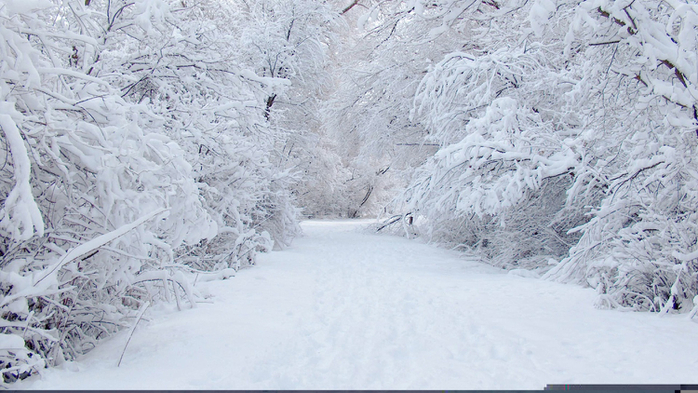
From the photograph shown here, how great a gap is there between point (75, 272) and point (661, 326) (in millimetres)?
4629

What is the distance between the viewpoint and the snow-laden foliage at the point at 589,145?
148 inches

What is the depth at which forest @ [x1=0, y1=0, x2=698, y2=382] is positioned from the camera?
276 centimetres

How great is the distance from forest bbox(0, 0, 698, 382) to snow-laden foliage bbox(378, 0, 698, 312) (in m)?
0.03

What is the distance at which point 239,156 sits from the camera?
24.0 ft

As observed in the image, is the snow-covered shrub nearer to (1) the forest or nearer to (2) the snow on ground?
(1) the forest

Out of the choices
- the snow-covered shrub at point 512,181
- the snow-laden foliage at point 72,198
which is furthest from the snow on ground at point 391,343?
the snow-covered shrub at point 512,181

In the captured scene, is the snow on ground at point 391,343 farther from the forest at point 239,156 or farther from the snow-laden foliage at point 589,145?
the snow-laden foliage at point 589,145

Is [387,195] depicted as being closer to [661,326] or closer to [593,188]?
[593,188]

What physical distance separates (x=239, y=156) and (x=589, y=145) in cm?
534

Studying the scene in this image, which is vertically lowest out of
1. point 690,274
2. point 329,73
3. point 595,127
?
point 690,274

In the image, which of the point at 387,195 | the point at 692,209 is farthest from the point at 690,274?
the point at 387,195

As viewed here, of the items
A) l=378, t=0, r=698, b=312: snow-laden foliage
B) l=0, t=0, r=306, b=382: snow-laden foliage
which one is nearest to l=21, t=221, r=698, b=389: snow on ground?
l=0, t=0, r=306, b=382: snow-laden foliage

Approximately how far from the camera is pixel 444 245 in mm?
11781

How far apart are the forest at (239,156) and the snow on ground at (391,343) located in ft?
1.21
